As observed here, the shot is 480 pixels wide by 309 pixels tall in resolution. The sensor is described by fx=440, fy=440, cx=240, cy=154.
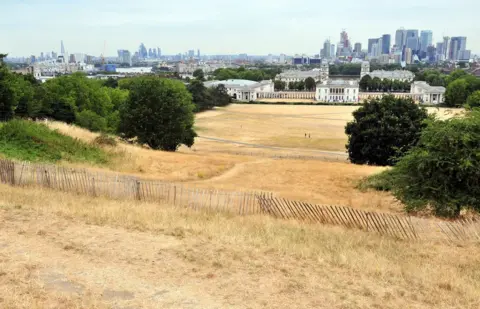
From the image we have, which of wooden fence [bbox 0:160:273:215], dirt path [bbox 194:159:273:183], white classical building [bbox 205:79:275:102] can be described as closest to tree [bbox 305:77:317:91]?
white classical building [bbox 205:79:275:102]

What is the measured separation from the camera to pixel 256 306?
335 inches

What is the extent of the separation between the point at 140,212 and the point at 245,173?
15.5 meters

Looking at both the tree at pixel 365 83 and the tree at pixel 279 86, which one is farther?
the tree at pixel 279 86

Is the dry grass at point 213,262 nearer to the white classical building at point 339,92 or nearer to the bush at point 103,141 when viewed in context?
the bush at point 103,141

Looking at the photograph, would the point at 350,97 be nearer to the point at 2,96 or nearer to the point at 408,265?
the point at 2,96

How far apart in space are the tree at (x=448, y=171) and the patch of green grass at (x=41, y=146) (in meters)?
17.9

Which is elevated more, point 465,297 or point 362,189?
point 465,297

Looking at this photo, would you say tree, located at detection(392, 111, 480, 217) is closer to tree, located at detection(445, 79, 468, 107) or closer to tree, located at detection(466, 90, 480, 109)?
tree, located at detection(466, 90, 480, 109)

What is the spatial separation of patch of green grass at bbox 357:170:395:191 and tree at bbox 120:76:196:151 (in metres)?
21.9

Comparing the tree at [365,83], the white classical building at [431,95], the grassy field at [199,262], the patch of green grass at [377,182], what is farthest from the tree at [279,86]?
the grassy field at [199,262]

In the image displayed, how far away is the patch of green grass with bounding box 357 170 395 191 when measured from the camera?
23.6m

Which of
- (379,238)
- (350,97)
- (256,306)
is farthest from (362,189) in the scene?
(350,97)

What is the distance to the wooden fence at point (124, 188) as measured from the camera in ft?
51.1

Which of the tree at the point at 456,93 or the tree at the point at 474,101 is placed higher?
the tree at the point at 474,101
